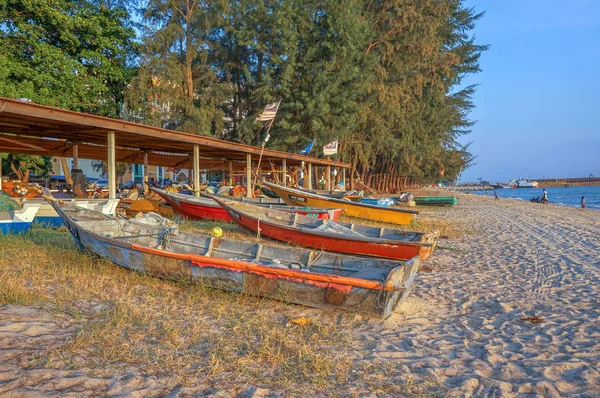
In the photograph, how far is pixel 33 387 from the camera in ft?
9.70

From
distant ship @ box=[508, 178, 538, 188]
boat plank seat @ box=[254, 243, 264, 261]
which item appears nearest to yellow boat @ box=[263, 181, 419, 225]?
boat plank seat @ box=[254, 243, 264, 261]

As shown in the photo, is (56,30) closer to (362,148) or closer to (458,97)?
(362,148)

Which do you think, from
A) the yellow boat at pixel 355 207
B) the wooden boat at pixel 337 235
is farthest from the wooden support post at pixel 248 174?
the wooden boat at pixel 337 235

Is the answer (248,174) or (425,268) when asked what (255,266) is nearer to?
(425,268)

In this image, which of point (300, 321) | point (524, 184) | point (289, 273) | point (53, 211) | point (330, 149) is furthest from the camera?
point (524, 184)

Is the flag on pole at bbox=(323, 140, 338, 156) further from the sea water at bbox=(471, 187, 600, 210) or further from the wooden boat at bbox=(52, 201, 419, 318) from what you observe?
the sea water at bbox=(471, 187, 600, 210)

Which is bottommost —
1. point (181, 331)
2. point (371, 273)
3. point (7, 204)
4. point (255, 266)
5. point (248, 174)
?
point (181, 331)

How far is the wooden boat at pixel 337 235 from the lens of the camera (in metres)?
7.65

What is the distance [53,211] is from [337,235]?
26.8ft

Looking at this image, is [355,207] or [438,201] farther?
[438,201]

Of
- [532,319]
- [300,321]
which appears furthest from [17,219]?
A: [532,319]

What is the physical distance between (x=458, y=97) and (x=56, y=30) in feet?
129

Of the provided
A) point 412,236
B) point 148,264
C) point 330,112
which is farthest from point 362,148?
point 148,264

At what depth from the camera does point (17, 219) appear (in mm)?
8891
